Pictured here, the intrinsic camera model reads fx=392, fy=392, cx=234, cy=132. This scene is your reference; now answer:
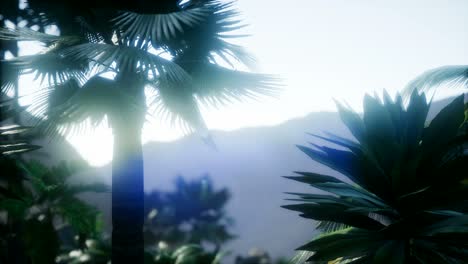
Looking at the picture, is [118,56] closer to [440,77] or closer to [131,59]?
[131,59]

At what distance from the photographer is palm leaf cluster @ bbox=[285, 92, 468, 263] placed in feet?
7.66

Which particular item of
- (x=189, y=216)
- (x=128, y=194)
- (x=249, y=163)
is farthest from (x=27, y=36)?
(x=249, y=163)

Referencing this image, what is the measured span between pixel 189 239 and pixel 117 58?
→ 26.8 metres

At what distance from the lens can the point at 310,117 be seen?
193 ft

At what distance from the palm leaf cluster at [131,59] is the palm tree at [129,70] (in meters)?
0.01

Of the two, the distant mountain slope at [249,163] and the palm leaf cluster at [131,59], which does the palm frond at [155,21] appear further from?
the distant mountain slope at [249,163]

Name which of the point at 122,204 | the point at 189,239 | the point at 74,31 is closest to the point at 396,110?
the point at 122,204

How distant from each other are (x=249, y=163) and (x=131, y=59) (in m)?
52.9

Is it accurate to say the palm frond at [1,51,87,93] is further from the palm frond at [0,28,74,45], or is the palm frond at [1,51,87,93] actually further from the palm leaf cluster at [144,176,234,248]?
the palm leaf cluster at [144,176,234,248]

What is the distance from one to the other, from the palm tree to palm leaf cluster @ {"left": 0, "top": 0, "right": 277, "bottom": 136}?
1cm

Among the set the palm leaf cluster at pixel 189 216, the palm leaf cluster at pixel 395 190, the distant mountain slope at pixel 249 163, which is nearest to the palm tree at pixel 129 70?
the palm leaf cluster at pixel 395 190

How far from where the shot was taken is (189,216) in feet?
101

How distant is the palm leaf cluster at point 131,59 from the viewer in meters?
4.92

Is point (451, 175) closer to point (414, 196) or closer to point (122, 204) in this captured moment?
point (414, 196)
